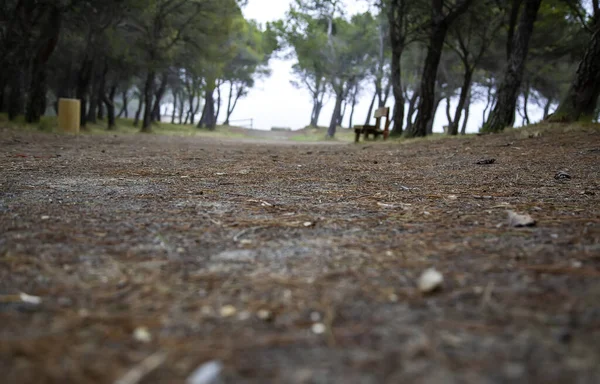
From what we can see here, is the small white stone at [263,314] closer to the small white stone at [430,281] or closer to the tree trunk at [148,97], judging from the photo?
the small white stone at [430,281]

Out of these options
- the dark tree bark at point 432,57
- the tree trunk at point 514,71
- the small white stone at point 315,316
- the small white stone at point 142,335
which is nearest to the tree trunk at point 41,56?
the dark tree bark at point 432,57

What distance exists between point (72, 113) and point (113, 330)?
15.1 m

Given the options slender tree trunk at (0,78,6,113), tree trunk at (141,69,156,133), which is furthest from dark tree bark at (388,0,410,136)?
slender tree trunk at (0,78,6,113)

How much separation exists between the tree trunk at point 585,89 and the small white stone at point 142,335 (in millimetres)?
8909

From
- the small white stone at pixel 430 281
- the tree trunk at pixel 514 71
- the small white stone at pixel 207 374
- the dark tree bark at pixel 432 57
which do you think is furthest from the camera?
the dark tree bark at pixel 432 57

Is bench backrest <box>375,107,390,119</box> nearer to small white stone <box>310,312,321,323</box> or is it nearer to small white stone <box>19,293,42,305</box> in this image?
small white stone <box>310,312,321,323</box>

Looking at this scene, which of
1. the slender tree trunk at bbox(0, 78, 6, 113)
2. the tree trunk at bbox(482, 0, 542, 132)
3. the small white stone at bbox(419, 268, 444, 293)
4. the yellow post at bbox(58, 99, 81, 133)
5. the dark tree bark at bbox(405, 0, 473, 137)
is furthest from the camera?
the slender tree trunk at bbox(0, 78, 6, 113)

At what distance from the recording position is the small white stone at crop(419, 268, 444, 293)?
1.34m

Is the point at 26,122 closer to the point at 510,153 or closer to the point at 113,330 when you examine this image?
the point at 510,153

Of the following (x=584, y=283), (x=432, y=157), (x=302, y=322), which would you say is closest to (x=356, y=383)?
(x=302, y=322)

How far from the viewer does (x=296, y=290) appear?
138cm

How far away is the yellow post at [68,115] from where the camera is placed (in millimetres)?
13969

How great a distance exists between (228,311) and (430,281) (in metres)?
0.64

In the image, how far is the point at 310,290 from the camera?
137 cm
